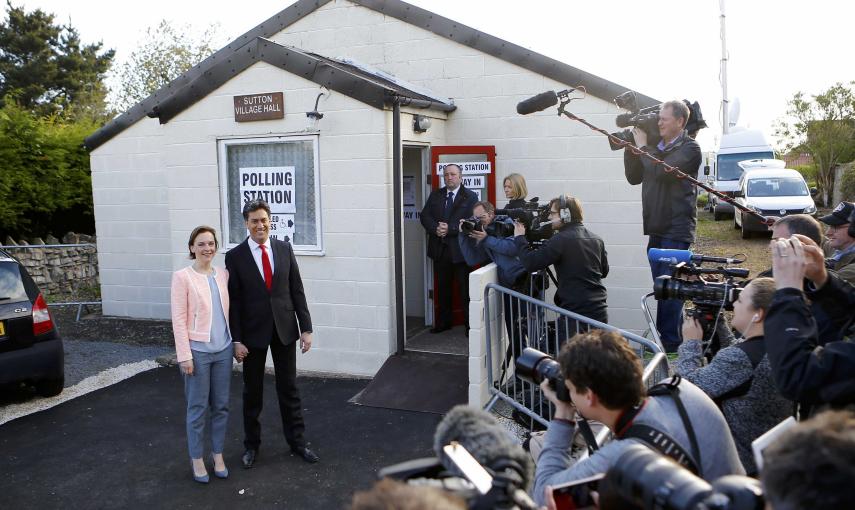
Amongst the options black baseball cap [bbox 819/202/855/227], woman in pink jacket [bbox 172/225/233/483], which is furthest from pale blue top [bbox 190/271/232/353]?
black baseball cap [bbox 819/202/855/227]

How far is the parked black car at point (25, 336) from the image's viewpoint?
630 centimetres

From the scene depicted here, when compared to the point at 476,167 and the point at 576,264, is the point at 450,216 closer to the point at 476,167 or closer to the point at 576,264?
the point at 476,167

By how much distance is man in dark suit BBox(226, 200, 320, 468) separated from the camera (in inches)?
202

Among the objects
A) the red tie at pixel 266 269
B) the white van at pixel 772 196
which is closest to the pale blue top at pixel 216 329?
the red tie at pixel 266 269

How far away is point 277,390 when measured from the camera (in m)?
5.33

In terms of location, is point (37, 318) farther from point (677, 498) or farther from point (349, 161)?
point (677, 498)

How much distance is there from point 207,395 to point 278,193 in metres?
3.09

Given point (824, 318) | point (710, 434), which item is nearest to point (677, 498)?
point (710, 434)

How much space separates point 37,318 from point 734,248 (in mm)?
15811

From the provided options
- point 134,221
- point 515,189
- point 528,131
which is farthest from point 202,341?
point 134,221

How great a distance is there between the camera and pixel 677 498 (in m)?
1.51

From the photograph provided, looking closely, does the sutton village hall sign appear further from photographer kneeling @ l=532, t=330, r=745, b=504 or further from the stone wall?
the stone wall

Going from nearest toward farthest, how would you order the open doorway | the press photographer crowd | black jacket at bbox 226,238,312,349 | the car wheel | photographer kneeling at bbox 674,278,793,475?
1. the press photographer crowd
2. photographer kneeling at bbox 674,278,793,475
3. black jacket at bbox 226,238,312,349
4. the car wheel
5. the open doorway

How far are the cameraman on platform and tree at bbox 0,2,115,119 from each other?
Result: 1009 inches
